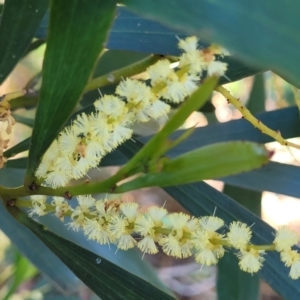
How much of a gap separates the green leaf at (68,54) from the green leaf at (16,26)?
11 centimetres

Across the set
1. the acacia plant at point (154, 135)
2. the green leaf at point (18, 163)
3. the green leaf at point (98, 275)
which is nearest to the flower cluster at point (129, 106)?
the acacia plant at point (154, 135)

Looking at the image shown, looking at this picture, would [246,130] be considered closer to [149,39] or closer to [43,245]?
[149,39]

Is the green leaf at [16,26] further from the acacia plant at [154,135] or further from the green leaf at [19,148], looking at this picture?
the green leaf at [19,148]

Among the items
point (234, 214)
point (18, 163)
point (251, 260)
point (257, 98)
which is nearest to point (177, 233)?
point (251, 260)

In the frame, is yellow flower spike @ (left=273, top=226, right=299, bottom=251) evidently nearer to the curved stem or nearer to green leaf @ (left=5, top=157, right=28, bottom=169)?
the curved stem

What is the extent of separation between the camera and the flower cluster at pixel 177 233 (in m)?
0.32

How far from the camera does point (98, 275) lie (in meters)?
0.40

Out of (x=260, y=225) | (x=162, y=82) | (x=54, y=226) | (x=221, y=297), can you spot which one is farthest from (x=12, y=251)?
(x=162, y=82)

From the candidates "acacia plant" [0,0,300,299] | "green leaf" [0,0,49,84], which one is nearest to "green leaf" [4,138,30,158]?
"acacia plant" [0,0,300,299]

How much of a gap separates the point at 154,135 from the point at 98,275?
0.62 feet

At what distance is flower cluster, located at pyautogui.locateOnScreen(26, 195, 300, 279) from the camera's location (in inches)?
12.6

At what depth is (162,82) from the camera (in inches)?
10.1

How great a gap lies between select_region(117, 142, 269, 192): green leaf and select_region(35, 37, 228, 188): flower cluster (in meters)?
0.05

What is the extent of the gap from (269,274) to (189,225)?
17cm
